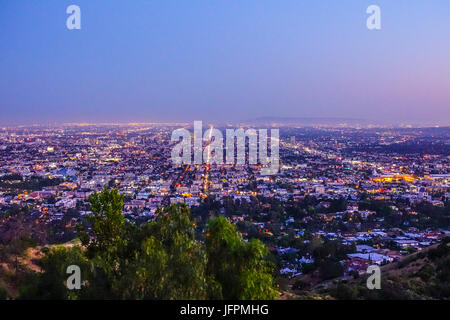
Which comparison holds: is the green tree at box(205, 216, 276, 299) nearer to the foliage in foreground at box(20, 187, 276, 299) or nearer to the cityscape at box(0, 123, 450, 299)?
the foliage in foreground at box(20, 187, 276, 299)

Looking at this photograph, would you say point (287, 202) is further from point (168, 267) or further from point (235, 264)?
point (168, 267)

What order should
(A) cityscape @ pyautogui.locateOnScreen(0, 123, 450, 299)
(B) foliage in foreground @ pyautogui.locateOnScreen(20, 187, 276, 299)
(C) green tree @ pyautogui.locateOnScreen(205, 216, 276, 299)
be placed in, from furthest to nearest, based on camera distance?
1. (A) cityscape @ pyautogui.locateOnScreen(0, 123, 450, 299)
2. (C) green tree @ pyautogui.locateOnScreen(205, 216, 276, 299)
3. (B) foliage in foreground @ pyautogui.locateOnScreen(20, 187, 276, 299)

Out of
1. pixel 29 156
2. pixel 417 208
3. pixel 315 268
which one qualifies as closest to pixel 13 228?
pixel 315 268

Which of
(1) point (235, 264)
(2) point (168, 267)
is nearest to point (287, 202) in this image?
(1) point (235, 264)

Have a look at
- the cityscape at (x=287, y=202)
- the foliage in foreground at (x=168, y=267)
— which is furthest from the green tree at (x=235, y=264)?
Answer: the cityscape at (x=287, y=202)

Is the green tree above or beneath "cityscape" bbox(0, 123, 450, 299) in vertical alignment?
above

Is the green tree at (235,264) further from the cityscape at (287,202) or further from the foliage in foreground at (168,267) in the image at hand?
the cityscape at (287,202)

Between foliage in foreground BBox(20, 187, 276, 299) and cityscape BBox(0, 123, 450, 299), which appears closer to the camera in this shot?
foliage in foreground BBox(20, 187, 276, 299)

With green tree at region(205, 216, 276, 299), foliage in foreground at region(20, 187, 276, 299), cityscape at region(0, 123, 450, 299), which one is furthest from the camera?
cityscape at region(0, 123, 450, 299)

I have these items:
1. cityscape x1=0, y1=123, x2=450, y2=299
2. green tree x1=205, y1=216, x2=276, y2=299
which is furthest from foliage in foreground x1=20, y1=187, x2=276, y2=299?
cityscape x1=0, y1=123, x2=450, y2=299

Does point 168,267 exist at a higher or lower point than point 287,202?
higher
